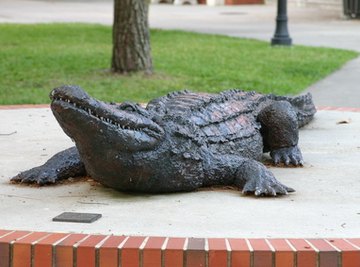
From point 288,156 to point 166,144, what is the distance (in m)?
1.46

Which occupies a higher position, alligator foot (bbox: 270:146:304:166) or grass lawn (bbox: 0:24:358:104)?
alligator foot (bbox: 270:146:304:166)

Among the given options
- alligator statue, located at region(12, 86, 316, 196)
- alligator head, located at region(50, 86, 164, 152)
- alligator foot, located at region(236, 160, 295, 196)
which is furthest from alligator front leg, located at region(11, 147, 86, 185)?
alligator foot, located at region(236, 160, 295, 196)

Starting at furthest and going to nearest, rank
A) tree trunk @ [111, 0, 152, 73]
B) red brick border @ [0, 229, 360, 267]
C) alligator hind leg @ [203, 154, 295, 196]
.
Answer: tree trunk @ [111, 0, 152, 73] < alligator hind leg @ [203, 154, 295, 196] < red brick border @ [0, 229, 360, 267]

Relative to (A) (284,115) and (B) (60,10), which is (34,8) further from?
(A) (284,115)

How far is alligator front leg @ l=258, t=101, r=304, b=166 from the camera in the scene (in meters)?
6.90

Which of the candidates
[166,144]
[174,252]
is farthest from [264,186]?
[174,252]

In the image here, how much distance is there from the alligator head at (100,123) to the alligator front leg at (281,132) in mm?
1422

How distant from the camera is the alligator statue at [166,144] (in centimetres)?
544

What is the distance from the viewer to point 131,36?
45.7ft

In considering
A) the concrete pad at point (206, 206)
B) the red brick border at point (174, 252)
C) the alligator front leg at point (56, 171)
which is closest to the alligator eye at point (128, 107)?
the concrete pad at point (206, 206)

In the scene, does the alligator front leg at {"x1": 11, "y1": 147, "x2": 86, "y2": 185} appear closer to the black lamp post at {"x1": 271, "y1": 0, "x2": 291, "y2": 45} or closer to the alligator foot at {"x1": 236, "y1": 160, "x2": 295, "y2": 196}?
the alligator foot at {"x1": 236, "y1": 160, "x2": 295, "y2": 196}

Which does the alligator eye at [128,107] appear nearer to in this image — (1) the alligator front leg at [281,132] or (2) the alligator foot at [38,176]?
(2) the alligator foot at [38,176]

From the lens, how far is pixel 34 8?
111 ft

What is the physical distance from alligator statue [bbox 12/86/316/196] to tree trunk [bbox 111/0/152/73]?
281 inches
